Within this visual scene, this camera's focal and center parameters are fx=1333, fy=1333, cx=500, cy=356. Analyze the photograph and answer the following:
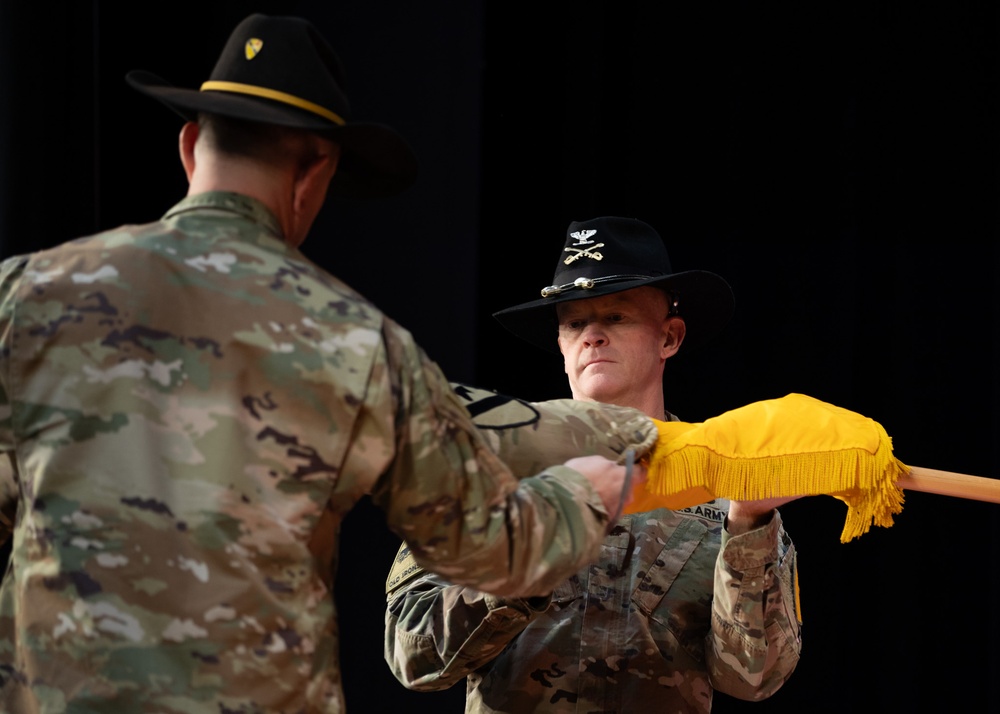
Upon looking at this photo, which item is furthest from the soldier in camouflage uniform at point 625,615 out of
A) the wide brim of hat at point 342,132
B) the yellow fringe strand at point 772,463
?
the wide brim of hat at point 342,132

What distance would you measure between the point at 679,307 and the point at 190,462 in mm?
1456

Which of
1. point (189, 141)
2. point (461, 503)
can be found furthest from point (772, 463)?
point (189, 141)

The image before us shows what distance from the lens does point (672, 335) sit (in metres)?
2.67

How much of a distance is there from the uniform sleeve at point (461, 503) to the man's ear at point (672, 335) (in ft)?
3.47

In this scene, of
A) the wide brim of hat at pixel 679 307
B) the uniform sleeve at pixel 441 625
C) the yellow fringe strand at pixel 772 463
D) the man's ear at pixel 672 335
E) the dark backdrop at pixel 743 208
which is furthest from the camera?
the dark backdrop at pixel 743 208

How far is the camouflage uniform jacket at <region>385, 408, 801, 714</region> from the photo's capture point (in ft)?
7.07

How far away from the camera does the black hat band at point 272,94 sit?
1577 mm

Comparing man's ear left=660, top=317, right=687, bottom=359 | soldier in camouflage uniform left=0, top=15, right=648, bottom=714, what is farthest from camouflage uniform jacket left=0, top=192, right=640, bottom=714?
man's ear left=660, top=317, right=687, bottom=359

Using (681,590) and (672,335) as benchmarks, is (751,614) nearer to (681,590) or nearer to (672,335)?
(681,590)

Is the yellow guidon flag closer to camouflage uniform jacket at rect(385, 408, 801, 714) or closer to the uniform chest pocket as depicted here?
camouflage uniform jacket at rect(385, 408, 801, 714)

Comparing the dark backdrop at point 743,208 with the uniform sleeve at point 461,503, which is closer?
the uniform sleeve at point 461,503

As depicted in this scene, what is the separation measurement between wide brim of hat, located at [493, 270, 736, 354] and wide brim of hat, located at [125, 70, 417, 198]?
Answer: 77 centimetres

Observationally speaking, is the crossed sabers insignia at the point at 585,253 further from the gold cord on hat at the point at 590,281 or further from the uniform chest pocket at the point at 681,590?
the uniform chest pocket at the point at 681,590

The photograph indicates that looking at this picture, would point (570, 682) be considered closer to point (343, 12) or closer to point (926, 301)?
point (926, 301)
